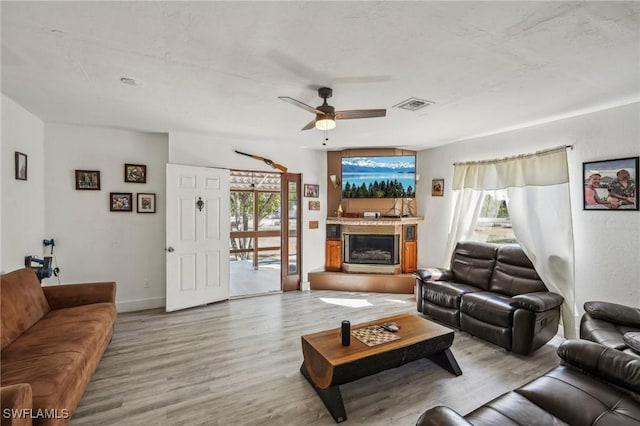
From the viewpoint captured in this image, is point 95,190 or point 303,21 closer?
point 303,21

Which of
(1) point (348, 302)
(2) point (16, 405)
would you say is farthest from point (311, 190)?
(2) point (16, 405)

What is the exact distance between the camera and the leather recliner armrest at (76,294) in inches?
111

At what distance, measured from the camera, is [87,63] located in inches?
83.5

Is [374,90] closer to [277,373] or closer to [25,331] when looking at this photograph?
[277,373]

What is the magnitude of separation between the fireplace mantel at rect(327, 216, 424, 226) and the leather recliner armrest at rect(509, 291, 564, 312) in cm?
238

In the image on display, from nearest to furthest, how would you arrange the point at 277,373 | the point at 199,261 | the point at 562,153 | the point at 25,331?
the point at 25,331 → the point at 277,373 → the point at 562,153 → the point at 199,261

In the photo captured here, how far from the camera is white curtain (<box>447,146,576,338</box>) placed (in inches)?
127

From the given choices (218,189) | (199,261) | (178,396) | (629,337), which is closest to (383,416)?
(178,396)

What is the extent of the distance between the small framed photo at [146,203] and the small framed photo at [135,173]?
0.21 metres

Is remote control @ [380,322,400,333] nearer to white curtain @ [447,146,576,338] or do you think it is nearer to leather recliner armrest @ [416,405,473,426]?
leather recliner armrest @ [416,405,473,426]

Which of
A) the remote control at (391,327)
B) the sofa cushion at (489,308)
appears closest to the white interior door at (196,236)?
the remote control at (391,327)

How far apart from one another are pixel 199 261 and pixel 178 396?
7.36ft

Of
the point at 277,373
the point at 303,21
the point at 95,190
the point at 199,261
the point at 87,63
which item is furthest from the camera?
the point at 199,261

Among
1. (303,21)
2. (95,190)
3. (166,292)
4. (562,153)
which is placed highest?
(303,21)
